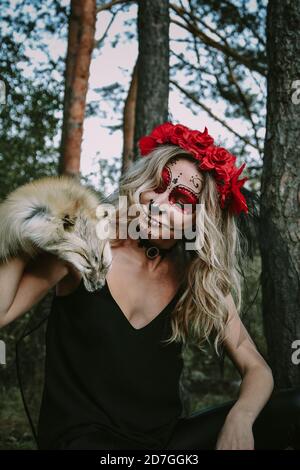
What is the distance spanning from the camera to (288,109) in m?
2.85

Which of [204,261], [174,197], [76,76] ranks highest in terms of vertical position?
[76,76]

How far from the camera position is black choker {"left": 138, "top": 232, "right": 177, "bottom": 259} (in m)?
2.50

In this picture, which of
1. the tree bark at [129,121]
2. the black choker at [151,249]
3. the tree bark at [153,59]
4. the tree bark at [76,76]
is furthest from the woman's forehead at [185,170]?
the tree bark at [129,121]

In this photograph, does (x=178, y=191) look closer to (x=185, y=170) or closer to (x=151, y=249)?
(x=185, y=170)

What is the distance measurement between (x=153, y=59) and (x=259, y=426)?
4.49 m

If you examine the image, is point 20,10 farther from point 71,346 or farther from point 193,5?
point 71,346

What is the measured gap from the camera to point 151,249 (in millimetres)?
2531

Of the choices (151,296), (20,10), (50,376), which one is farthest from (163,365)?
(20,10)

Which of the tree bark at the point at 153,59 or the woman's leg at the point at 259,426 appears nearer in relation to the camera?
the woman's leg at the point at 259,426

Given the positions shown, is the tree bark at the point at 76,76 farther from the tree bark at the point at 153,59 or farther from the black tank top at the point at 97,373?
the black tank top at the point at 97,373

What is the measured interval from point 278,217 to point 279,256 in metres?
0.24

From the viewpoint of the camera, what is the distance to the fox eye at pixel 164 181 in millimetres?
2352

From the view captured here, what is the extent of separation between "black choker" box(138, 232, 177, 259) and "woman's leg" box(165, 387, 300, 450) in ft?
2.80

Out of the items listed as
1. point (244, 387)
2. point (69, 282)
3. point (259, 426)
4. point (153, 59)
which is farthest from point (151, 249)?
point (153, 59)
